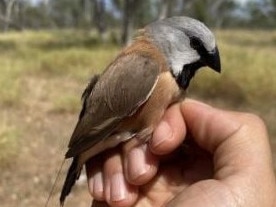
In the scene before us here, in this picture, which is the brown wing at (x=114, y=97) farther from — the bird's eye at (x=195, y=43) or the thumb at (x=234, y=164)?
the thumb at (x=234, y=164)

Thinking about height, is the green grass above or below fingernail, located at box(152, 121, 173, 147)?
below

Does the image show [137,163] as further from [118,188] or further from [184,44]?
[184,44]

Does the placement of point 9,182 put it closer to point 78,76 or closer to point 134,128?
point 134,128

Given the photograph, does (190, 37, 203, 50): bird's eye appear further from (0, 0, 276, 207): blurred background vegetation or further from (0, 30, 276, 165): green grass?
(0, 30, 276, 165): green grass

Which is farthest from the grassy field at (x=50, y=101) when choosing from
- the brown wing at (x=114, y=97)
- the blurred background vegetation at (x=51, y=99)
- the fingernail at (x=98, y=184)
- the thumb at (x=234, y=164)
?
the thumb at (x=234, y=164)

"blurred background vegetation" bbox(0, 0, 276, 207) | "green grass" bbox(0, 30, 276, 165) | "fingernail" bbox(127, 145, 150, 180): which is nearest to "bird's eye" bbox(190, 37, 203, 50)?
"fingernail" bbox(127, 145, 150, 180)

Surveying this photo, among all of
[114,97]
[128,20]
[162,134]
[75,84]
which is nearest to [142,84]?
[114,97]

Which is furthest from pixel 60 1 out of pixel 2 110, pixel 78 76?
pixel 2 110
